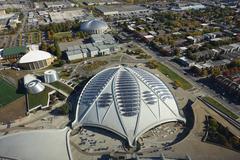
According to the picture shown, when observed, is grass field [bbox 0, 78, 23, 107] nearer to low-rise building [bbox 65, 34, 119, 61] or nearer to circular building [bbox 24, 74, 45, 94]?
circular building [bbox 24, 74, 45, 94]

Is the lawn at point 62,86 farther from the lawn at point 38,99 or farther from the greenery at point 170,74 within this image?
the greenery at point 170,74

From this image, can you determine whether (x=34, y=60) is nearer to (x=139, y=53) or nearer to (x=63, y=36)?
(x=63, y=36)

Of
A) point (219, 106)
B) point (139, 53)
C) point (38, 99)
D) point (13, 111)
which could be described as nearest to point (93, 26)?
point (139, 53)

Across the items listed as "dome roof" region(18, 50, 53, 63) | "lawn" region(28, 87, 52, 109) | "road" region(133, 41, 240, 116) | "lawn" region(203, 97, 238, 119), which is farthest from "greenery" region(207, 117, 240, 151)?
"dome roof" region(18, 50, 53, 63)

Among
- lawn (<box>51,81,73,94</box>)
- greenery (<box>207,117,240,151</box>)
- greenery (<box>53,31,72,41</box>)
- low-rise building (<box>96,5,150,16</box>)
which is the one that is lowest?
greenery (<box>207,117,240,151</box>)

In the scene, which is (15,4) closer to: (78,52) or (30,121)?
(78,52)

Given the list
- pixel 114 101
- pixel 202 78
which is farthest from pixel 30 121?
pixel 202 78
